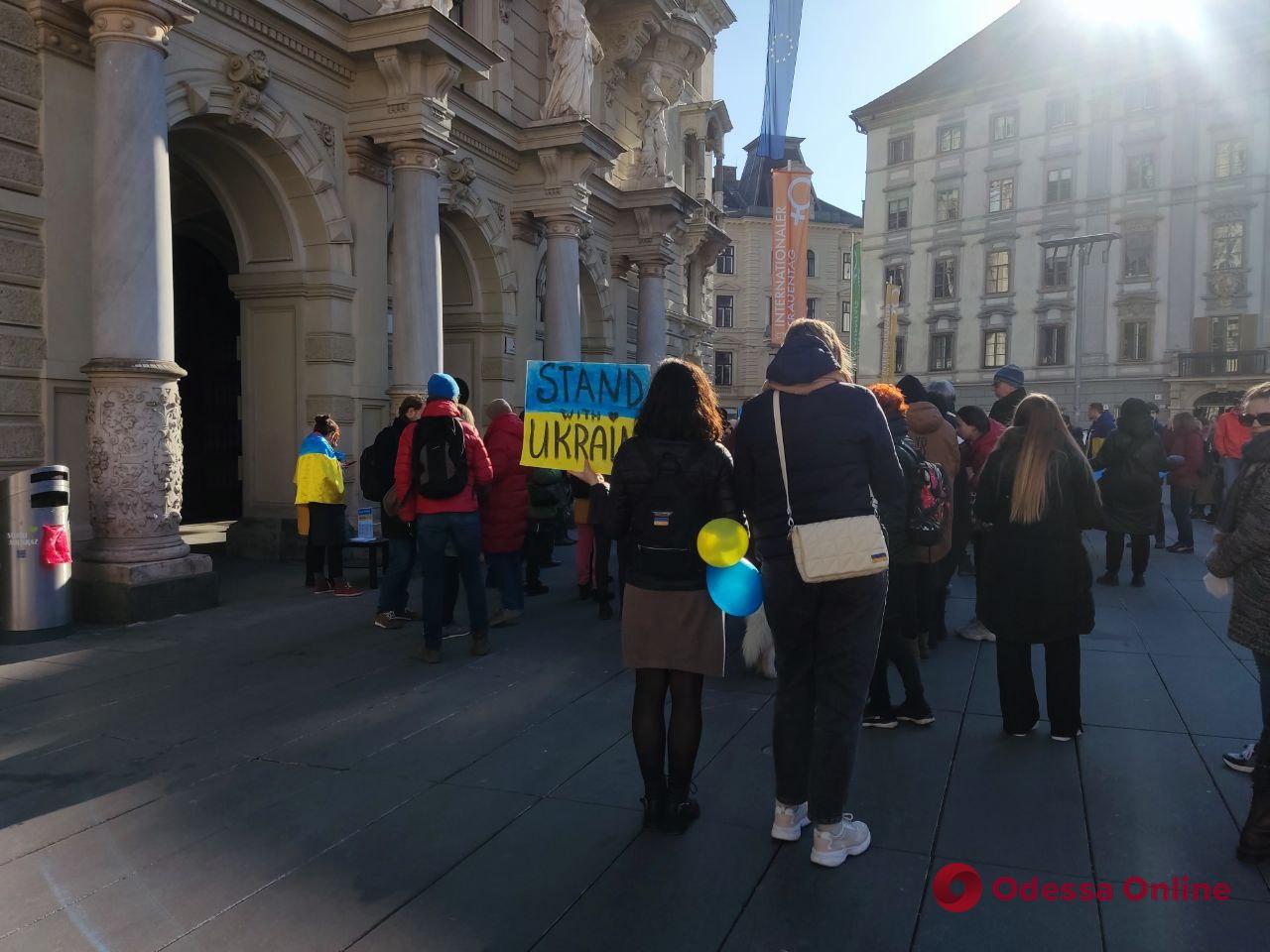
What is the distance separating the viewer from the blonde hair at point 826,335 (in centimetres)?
360

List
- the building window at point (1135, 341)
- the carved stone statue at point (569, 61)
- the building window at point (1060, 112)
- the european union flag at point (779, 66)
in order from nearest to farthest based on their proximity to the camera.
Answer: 1. the carved stone statue at point (569, 61)
2. the european union flag at point (779, 66)
3. the building window at point (1135, 341)
4. the building window at point (1060, 112)

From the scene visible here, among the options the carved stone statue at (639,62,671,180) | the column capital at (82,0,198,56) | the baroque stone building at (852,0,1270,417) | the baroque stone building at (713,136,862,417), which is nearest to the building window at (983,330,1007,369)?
the baroque stone building at (852,0,1270,417)

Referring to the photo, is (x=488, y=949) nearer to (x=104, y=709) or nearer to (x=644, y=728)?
(x=644, y=728)

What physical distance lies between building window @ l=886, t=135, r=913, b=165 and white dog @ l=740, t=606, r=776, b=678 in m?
50.2

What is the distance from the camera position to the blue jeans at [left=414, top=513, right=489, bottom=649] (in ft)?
21.2

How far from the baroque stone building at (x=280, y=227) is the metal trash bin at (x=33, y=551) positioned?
0.53 m

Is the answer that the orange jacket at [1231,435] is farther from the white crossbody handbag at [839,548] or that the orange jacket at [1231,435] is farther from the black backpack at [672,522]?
the black backpack at [672,522]

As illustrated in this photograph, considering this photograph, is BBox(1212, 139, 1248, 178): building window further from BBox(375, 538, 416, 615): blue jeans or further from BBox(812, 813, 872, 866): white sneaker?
BBox(812, 813, 872, 866): white sneaker

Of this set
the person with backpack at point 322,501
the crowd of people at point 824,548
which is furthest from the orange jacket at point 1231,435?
the person with backpack at point 322,501

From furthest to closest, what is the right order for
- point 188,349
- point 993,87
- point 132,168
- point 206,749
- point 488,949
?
point 993,87
point 188,349
point 132,168
point 206,749
point 488,949

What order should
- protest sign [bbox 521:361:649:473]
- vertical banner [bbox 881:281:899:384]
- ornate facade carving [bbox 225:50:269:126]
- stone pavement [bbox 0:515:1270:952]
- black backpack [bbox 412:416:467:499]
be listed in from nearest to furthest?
stone pavement [bbox 0:515:1270:952], protest sign [bbox 521:361:649:473], black backpack [bbox 412:416:467:499], ornate facade carving [bbox 225:50:269:126], vertical banner [bbox 881:281:899:384]

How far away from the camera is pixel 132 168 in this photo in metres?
7.53

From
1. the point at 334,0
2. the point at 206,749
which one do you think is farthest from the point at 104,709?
the point at 334,0

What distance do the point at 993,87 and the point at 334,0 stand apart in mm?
44987
